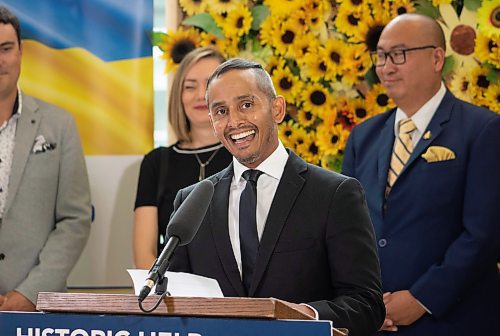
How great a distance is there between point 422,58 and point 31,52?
185 cm

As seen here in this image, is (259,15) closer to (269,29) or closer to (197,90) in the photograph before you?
(269,29)

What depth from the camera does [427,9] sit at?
433cm

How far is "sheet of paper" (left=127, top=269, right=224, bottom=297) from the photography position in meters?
1.98

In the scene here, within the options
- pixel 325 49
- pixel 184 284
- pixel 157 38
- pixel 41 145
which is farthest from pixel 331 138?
pixel 184 284

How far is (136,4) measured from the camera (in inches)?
172

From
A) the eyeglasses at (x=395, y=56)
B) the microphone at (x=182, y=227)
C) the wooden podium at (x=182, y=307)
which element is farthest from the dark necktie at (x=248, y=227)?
the eyeglasses at (x=395, y=56)

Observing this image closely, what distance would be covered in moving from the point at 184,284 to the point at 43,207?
6.67 ft

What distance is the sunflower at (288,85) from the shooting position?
14.4 feet

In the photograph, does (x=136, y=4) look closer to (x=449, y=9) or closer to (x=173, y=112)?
(x=173, y=112)

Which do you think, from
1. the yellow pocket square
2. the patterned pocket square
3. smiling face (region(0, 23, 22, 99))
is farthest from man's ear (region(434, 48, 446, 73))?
smiling face (region(0, 23, 22, 99))

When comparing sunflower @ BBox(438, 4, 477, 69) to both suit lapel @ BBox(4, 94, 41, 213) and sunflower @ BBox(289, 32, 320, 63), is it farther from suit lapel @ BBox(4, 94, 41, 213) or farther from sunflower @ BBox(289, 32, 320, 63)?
suit lapel @ BBox(4, 94, 41, 213)

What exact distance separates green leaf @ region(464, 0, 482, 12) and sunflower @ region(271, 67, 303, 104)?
868mm

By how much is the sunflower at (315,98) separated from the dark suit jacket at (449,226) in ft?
2.42

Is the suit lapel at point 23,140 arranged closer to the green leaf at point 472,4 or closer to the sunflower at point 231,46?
the sunflower at point 231,46
